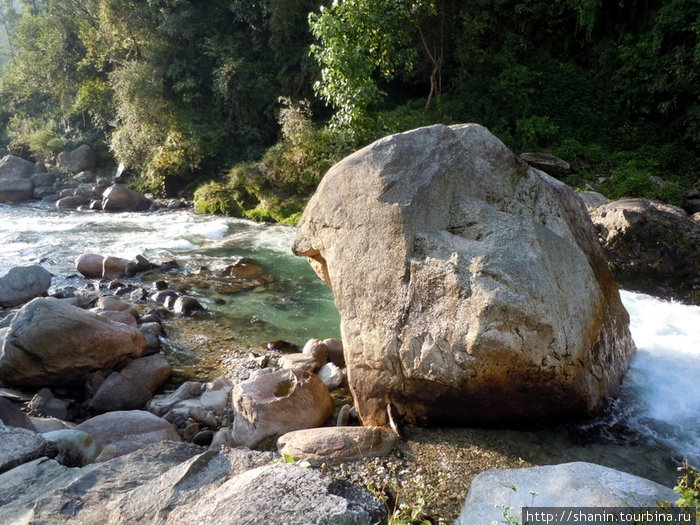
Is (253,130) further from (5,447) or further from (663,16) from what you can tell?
(5,447)

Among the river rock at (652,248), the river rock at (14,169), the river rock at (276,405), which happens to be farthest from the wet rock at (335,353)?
the river rock at (14,169)

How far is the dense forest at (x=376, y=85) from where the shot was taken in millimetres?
13477

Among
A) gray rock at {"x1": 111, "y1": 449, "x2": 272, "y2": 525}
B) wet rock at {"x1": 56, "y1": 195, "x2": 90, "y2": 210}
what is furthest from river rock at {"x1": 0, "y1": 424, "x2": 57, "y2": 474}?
wet rock at {"x1": 56, "y1": 195, "x2": 90, "y2": 210}

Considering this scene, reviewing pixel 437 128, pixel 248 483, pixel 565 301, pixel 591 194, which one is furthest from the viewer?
pixel 591 194

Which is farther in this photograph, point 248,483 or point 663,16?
point 663,16

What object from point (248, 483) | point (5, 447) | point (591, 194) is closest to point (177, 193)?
point (591, 194)

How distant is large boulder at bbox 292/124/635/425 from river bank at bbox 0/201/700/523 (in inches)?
10.4

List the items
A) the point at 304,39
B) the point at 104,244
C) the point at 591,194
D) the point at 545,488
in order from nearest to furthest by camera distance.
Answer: the point at 545,488 < the point at 591,194 < the point at 104,244 < the point at 304,39

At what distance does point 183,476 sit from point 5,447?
1555mm

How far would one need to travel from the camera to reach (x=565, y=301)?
4211mm

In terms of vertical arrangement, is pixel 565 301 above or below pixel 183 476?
above

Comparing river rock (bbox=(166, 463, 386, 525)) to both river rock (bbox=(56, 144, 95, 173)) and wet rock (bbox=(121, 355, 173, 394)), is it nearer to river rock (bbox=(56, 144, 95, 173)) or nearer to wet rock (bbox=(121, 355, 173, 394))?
wet rock (bbox=(121, 355, 173, 394))

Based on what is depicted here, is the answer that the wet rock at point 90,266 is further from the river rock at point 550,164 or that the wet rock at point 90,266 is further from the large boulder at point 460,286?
the river rock at point 550,164

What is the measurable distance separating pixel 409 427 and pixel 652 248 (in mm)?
7204
